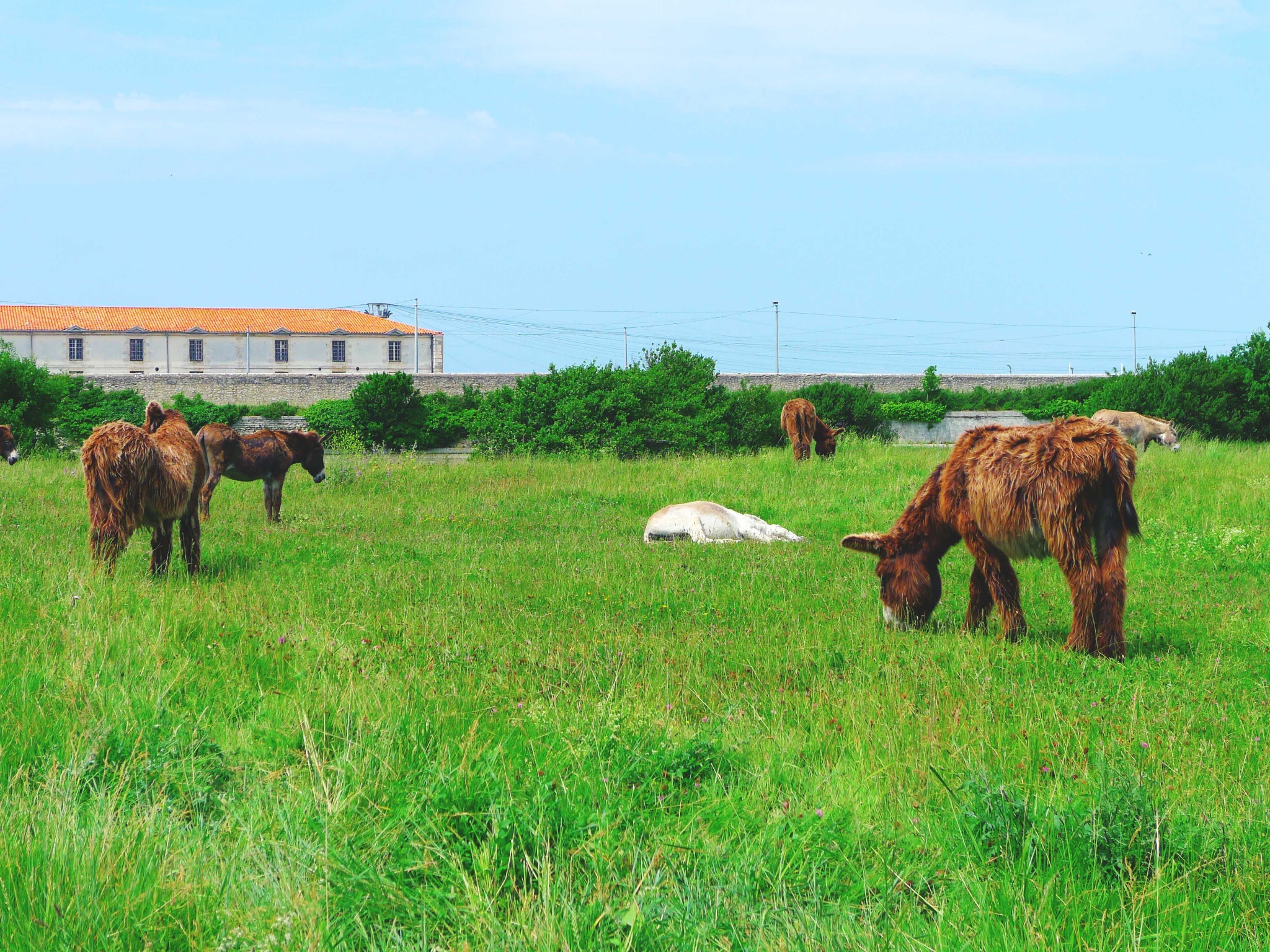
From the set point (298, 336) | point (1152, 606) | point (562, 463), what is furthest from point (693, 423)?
point (298, 336)

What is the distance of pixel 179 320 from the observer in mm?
75312

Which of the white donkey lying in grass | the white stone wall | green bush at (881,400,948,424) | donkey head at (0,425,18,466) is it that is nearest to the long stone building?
the white stone wall

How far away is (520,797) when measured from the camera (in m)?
3.85

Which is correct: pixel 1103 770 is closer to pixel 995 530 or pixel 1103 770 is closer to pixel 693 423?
pixel 995 530

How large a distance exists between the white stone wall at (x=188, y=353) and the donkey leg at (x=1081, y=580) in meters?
70.6

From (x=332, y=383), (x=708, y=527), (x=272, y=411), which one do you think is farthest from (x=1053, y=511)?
(x=332, y=383)

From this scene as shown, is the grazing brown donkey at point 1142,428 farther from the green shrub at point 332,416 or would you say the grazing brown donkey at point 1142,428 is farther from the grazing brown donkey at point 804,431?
the green shrub at point 332,416

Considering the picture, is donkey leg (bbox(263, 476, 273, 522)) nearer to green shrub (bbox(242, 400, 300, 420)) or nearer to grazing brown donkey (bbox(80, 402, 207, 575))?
grazing brown donkey (bbox(80, 402, 207, 575))

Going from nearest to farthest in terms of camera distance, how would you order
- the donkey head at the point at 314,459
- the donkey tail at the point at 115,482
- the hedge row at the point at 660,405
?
the donkey tail at the point at 115,482 → the donkey head at the point at 314,459 → the hedge row at the point at 660,405

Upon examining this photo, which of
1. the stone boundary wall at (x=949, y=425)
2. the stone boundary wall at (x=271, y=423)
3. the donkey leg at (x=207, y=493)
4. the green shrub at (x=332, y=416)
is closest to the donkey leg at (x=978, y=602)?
the donkey leg at (x=207, y=493)

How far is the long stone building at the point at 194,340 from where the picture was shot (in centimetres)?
7381

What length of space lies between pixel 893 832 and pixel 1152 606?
5800 mm

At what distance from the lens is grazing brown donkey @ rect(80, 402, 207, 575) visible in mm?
8828

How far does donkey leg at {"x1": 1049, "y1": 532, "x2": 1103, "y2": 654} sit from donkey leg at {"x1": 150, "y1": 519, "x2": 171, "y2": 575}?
24.3ft
